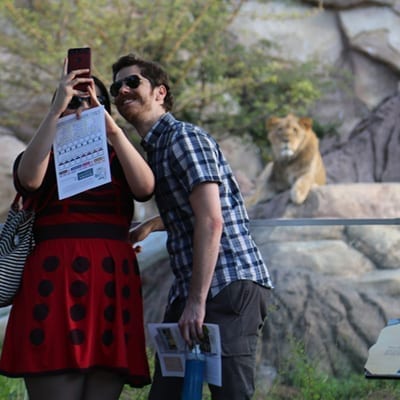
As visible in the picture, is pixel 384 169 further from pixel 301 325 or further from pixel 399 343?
pixel 399 343

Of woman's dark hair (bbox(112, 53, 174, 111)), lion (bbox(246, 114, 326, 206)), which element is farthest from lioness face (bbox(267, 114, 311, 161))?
woman's dark hair (bbox(112, 53, 174, 111))

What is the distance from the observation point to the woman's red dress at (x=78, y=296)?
2.09m

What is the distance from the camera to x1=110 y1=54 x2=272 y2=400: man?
2.13 meters

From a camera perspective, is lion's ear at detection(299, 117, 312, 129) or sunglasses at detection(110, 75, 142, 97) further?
lion's ear at detection(299, 117, 312, 129)

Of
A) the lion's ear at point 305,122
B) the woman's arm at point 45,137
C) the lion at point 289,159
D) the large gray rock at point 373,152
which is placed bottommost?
the large gray rock at point 373,152

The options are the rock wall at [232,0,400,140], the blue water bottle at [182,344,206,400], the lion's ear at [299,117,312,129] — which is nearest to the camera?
the blue water bottle at [182,344,206,400]

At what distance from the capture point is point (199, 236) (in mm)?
2129

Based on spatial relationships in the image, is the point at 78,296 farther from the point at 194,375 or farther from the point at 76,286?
the point at 194,375

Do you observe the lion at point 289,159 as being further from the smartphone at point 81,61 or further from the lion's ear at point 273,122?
the smartphone at point 81,61

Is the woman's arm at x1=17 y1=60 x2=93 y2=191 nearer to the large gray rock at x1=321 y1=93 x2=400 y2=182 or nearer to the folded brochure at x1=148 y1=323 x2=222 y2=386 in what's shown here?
the folded brochure at x1=148 y1=323 x2=222 y2=386

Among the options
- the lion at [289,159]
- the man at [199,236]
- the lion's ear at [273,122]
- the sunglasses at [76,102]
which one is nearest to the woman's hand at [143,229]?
the man at [199,236]

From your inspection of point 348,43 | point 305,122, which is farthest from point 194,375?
point 348,43

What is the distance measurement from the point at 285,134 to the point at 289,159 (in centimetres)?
31

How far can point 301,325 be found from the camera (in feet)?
11.5
